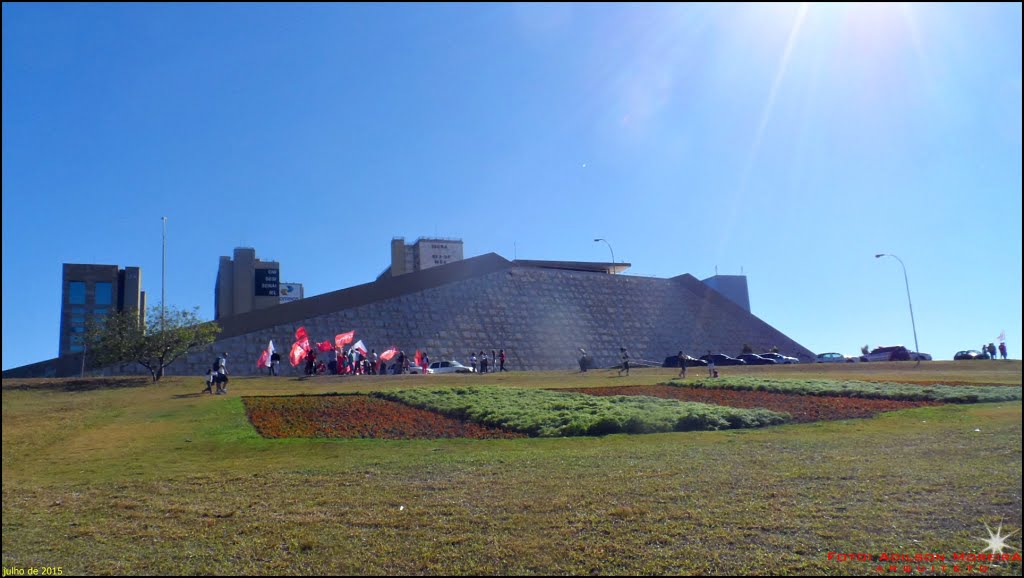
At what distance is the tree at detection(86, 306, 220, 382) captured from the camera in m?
30.2

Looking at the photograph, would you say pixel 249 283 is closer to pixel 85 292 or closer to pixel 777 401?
pixel 85 292

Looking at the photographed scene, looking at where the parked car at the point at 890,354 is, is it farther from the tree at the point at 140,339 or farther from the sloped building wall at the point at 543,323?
the tree at the point at 140,339

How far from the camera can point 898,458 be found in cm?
930

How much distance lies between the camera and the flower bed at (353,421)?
14.8 meters

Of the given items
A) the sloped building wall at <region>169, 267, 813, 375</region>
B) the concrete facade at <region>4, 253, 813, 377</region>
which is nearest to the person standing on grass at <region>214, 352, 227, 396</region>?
the concrete facade at <region>4, 253, 813, 377</region>

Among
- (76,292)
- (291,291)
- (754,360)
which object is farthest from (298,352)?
(291,291)

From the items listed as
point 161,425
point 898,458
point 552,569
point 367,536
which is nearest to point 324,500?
point 367,536

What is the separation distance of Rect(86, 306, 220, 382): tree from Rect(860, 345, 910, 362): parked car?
91.4 feet

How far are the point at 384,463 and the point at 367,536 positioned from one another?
4.06 m

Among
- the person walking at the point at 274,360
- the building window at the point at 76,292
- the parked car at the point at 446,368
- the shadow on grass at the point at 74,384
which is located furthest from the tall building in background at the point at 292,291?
the shadow on grass at the point at 74,384

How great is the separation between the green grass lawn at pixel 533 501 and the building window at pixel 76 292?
189 ft

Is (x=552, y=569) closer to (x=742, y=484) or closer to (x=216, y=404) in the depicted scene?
(x=742, y=484)

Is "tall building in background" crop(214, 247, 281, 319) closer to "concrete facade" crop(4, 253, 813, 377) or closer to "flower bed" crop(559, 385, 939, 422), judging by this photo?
"concrete facade" crop(4, 253, 813, 377)

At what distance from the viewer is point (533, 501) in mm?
8008
